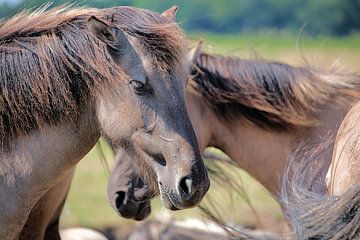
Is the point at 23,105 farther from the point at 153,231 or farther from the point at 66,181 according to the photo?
the point at 153,231

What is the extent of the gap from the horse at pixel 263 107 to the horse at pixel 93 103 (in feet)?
4.00

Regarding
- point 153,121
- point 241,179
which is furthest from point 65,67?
point 241,179

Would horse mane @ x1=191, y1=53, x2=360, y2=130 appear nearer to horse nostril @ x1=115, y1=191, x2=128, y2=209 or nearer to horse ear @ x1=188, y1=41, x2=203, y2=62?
horse ear @ x1=188, y1=41, x2=203, y2=62

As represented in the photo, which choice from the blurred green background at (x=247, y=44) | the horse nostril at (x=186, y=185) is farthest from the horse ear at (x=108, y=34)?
the horse nostril at (x=186, y=185)

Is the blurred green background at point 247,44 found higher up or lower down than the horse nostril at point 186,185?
lower down

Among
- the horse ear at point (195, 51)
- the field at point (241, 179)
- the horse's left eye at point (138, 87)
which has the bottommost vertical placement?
the field at point (241, 179)

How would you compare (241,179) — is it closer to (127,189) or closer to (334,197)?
(127,189)

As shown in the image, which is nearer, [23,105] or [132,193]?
[23,105]

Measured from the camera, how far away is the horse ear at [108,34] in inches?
124

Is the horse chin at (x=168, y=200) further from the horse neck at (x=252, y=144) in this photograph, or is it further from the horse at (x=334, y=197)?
the horse neck at (x=252, y=144)

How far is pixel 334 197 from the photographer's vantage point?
9.07ft

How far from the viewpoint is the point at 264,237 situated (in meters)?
2.88

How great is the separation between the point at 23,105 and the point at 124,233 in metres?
4.09

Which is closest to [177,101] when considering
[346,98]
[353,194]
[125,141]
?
[125,141]
